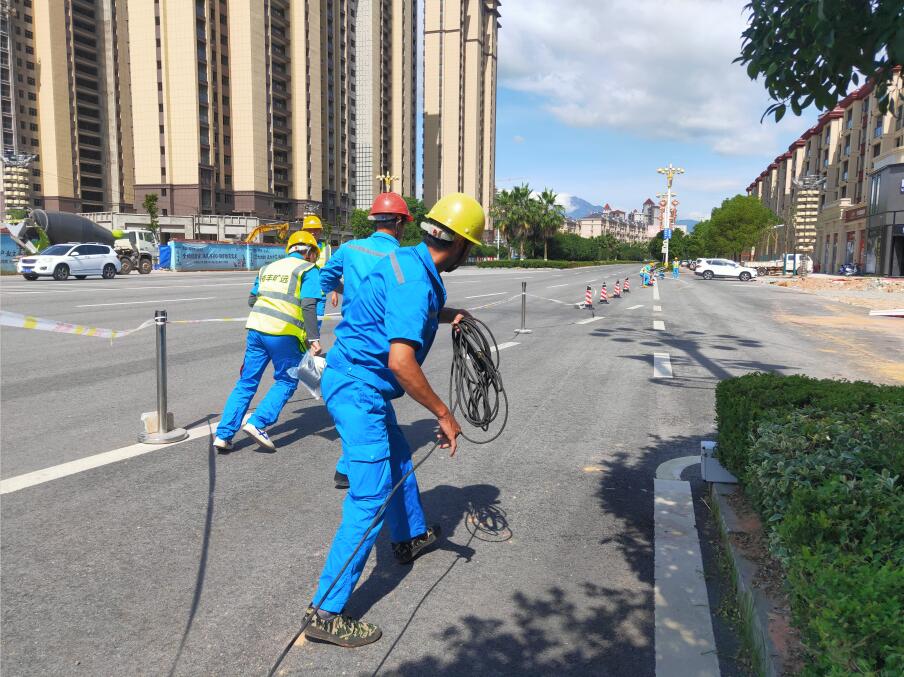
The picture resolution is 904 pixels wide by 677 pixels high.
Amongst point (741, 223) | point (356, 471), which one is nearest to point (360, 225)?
point (741, 223)

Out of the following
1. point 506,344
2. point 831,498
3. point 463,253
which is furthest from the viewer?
point 506,344

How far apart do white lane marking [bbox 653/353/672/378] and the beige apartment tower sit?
406 feet

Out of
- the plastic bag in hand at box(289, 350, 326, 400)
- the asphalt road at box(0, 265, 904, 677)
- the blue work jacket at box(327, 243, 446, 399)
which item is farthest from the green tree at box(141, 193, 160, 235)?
the blue work jacket at box(327, 243, 446, 399)

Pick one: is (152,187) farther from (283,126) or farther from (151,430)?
(151,430)

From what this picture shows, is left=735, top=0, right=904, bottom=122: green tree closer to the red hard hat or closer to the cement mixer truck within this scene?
the red hard hat

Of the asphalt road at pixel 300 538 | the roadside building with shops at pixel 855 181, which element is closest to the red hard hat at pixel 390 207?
the asphalt road at pixel 300 538

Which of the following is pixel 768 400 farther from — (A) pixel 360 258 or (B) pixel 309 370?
(B) pixel 309 370

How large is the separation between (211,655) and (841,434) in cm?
309

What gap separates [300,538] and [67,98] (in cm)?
10126

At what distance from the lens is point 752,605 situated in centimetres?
280

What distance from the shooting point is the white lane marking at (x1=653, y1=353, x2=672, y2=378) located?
9.55 meters

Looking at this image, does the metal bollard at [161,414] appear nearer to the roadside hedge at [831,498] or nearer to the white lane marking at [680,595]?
the white lane marking at [680,595]

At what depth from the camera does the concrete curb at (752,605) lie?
2.42 meters

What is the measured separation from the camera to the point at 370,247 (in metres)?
3.56
